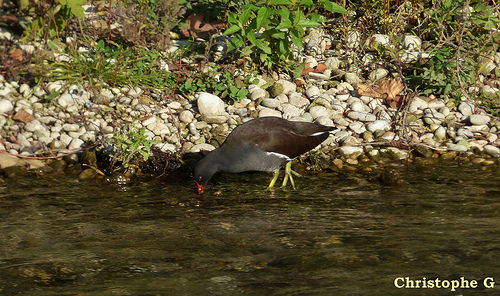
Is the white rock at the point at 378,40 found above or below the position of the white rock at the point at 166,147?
above

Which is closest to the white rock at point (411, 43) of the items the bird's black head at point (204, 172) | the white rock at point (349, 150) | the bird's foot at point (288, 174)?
the white rock at point (349, 150)

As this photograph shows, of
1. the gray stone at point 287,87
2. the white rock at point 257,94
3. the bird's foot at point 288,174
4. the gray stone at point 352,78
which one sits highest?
the gray stone at point 352,78

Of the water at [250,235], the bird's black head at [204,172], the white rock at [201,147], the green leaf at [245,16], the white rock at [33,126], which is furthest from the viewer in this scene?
the white rock at [33,126]

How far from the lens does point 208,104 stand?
8.86 m

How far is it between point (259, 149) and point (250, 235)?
1444 millimetres

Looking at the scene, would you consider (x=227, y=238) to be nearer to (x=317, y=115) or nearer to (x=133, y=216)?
(x=133, y=216)

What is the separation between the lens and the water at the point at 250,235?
5.22 metres

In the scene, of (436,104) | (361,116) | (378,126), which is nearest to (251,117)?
(361,116)

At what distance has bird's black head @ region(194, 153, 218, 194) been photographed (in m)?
7.36

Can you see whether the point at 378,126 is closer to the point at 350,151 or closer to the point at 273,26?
the point at 350,151

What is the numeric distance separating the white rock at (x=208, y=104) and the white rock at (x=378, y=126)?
1760 mm

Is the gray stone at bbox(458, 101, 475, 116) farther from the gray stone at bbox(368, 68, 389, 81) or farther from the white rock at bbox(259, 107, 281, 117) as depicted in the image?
the white rock at bbox(259, 107, 281, 117)

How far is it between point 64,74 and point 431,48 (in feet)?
15.2

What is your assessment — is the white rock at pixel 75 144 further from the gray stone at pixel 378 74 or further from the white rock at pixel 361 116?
the gray stone at pixel 378 74
